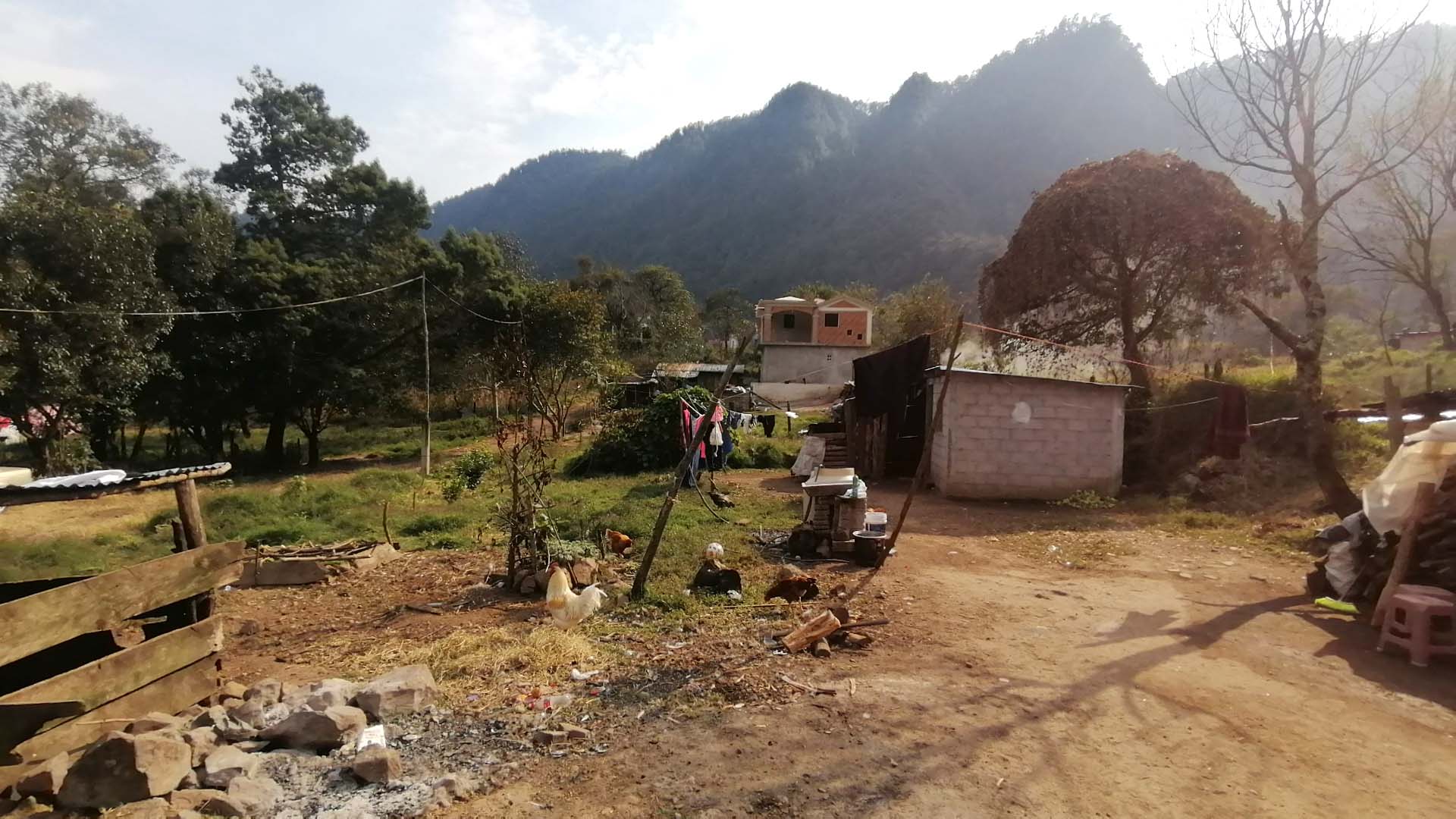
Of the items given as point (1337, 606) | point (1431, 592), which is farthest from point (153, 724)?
point (1337, 606)

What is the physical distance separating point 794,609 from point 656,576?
1702 mm

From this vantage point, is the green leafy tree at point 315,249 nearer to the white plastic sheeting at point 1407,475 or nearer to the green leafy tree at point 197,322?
the green leafy tree at point 197,322

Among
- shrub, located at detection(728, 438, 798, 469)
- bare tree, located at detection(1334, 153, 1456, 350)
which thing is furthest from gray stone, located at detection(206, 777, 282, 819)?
bare tree, located at detection(1334, 153, 1456, 350)

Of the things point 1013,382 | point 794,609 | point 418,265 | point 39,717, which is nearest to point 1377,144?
point 1013,382

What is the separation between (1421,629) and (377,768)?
654cm

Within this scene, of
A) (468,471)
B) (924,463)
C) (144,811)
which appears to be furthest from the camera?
(468,471)

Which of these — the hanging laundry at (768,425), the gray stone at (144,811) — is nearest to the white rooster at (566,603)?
the gray stone at (144,811)

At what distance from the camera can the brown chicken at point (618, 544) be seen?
8.23 meters

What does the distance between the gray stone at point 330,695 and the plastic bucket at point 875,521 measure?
5.23m

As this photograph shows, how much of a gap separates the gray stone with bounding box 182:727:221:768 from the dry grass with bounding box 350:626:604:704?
1.16 metres

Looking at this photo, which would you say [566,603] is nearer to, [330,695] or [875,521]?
[330,695]

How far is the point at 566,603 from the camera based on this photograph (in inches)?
226

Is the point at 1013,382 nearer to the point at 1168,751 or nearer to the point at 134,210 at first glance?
the point at 1168,751

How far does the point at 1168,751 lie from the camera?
374cm
